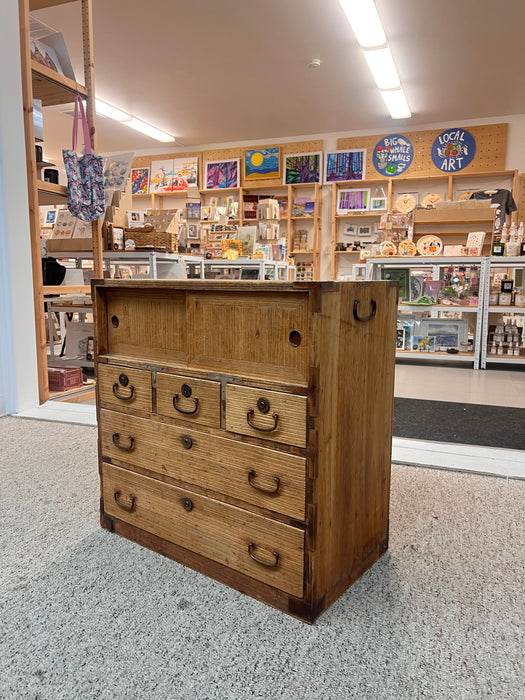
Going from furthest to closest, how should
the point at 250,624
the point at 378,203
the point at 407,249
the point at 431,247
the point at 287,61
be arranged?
the point at 378,203, the point at 287,61, the point at 431,247, the point at 407,249, the point at 250,624

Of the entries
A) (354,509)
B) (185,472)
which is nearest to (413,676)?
(354,509)

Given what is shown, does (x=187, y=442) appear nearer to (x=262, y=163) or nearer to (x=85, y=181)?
(x=85, y=181)

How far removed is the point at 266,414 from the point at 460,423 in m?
2.11

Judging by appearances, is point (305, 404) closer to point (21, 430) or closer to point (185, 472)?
point (185, 472)

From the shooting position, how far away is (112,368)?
1411 mm

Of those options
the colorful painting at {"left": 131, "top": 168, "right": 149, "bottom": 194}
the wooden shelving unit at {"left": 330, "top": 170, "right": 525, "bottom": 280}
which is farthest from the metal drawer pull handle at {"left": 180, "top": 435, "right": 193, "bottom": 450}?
the colorful painting at {"left": 131, "top": 168, "right": 149, "bottom": 194}

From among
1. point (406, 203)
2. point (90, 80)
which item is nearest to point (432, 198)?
point (406, 203)

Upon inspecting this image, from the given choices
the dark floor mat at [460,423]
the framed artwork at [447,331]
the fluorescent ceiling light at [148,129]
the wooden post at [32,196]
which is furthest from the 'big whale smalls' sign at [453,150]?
the wooden post at [32,196]

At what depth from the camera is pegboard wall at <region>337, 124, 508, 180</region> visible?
7578 mm

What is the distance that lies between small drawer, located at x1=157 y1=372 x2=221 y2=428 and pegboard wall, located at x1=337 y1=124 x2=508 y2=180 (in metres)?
7.82

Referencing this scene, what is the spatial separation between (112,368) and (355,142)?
812 cm

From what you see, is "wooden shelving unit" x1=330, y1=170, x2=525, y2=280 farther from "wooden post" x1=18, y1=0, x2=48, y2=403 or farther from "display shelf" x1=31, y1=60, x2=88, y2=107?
"wooden post" x1=18, y1=0, x2=48, y2=403

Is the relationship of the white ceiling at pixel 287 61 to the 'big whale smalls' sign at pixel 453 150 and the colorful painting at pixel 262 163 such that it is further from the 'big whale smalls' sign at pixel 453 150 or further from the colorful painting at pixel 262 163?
the colorful painting at pixel 262 163

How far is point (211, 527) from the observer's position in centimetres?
122
